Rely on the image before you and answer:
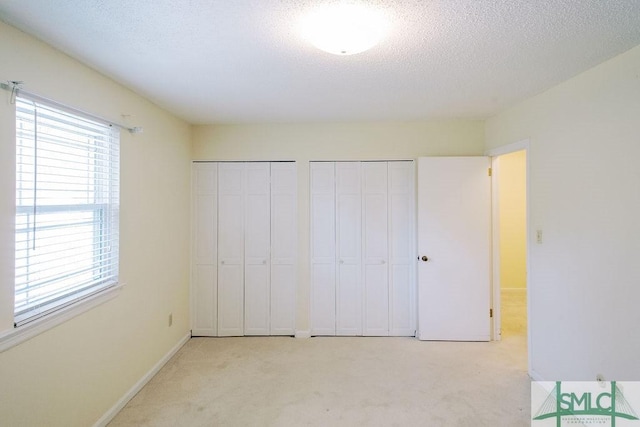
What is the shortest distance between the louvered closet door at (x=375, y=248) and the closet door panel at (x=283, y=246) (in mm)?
810

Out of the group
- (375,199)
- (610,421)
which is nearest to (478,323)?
(610,421)

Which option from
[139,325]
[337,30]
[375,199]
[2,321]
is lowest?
[139,325]

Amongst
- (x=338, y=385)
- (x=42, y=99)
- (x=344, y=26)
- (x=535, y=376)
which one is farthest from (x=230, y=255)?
(x=535, y=376)

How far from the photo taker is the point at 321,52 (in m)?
1.82

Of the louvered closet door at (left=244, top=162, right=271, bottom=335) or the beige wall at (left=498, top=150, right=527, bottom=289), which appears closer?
the louvered closet door at (left=244, top=162, right=271, bottom=335)

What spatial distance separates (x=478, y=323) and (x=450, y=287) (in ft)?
1.60

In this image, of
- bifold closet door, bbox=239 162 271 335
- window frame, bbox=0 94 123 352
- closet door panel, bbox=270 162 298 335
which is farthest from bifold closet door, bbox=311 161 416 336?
window frame, bbox=0 94 123 352

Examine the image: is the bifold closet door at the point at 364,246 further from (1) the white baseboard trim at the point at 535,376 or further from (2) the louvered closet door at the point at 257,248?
(1) the white baseboard trim at the point at 535,376

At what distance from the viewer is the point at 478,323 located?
327cm

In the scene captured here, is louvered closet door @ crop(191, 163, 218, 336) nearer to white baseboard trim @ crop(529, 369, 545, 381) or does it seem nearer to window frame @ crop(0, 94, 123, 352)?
window frame @ crop(0, 94, 123, 352)

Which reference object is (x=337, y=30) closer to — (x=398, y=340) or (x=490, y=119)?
(x=490, y=119)

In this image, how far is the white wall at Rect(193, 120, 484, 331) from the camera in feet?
11.3

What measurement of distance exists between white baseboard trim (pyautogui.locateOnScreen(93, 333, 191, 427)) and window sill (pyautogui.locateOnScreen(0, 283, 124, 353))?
0.77 meters

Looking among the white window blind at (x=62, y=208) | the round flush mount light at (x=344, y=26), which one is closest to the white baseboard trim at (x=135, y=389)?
the white window blind at (x=62, y=208)
